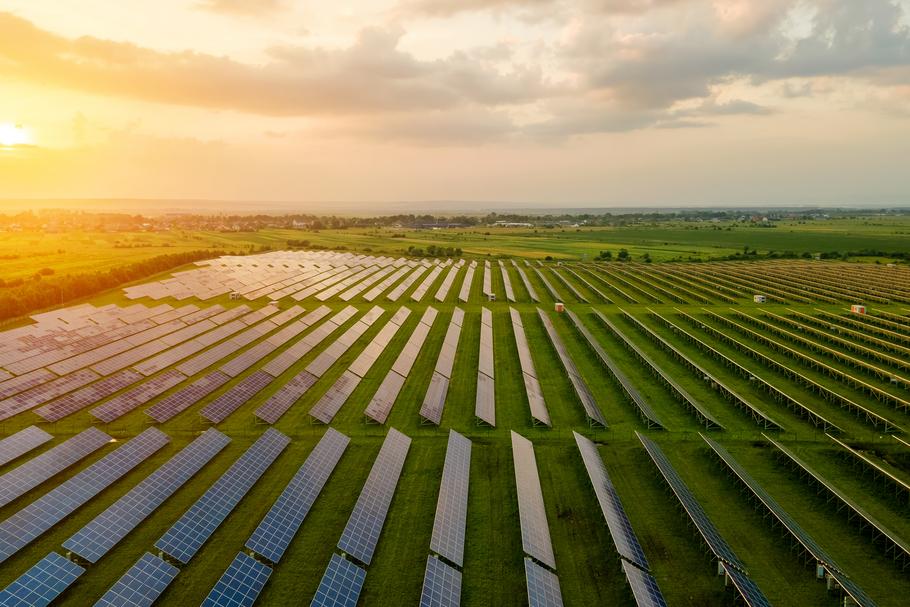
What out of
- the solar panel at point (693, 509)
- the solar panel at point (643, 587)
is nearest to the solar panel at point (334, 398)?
the solar panel at point (693, 509)

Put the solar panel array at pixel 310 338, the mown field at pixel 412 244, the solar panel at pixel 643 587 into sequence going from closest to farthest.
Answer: the solar panel at pixel 643 587
the solar panel array at pixel 310 338
the mown field at pixel 412 244

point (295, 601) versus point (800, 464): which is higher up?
point (800, 464)

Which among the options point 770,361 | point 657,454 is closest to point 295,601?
point 657,454

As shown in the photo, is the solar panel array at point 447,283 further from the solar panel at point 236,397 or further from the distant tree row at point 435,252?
the solar panel at point 236,397

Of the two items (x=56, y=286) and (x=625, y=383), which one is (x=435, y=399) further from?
(x=56, y=286)

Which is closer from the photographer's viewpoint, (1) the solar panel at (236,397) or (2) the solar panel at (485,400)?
(2) the solar panel at (485,400)

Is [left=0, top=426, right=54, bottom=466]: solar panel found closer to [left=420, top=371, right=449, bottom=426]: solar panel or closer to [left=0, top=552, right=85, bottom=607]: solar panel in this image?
[left=0, top=552, right=85, bottom=607]: solar panel

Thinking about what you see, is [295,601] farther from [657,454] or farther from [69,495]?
[657,454]
